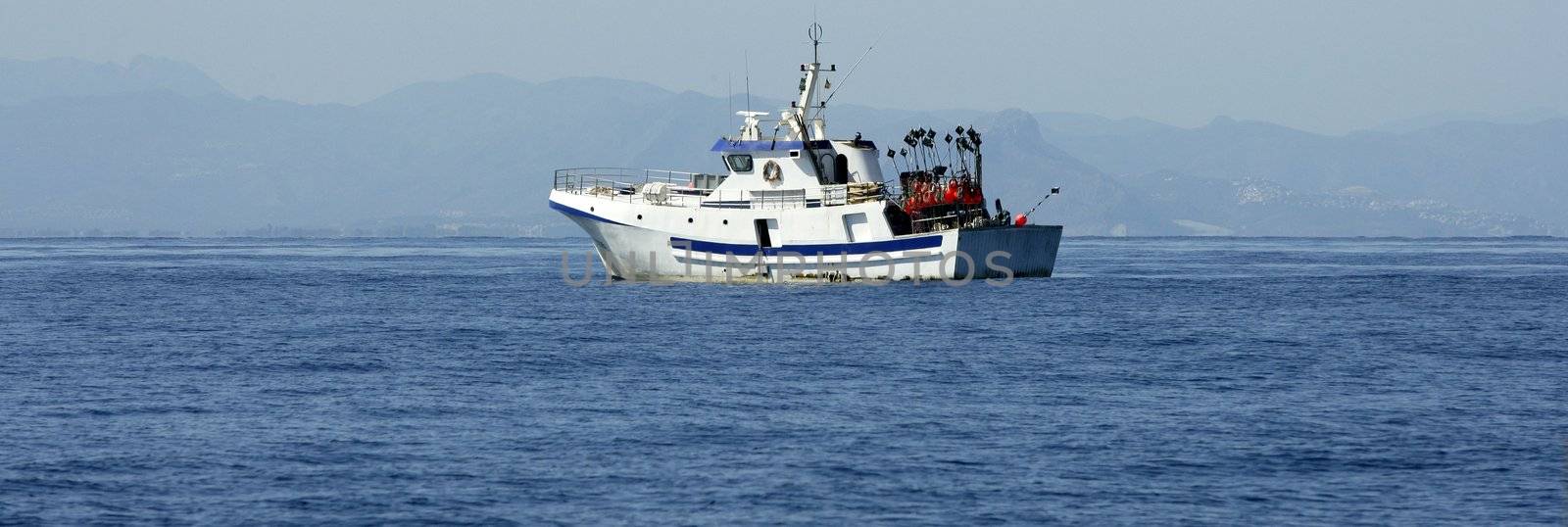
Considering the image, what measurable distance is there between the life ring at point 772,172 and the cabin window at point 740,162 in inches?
30.0

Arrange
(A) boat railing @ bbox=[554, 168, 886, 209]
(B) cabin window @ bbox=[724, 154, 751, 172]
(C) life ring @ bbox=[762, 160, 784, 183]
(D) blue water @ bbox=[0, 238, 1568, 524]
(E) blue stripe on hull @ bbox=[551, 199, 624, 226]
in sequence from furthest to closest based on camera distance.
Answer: (E) blue stripe on hull @ bbox=[551, 199, 624, 226] → (B) cabin window @ bbox=[724, 154, 751, 172] → (C) life ring @ bbox=[762, 160, 784, 183] → (A) boat railing @ bbox=[554, 168, 886, 209] → (D) blue water @ bbox=[0, 238, 1568, 524]

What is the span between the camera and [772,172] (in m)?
70.4

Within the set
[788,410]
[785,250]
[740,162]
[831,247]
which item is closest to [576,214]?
[740,162]

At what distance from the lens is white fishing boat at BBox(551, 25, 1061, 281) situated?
6825 cm

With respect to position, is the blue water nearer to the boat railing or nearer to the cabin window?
the boat railing

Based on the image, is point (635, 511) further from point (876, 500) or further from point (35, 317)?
point (35, 317)

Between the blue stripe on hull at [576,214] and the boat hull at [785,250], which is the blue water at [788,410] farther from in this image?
the blue stripe on hull at [576,214]

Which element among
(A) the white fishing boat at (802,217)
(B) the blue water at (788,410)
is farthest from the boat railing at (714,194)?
(B) the blue water at (788,410)

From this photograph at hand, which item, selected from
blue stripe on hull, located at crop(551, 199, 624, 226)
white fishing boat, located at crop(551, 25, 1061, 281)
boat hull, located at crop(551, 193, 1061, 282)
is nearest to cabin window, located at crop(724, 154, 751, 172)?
white fishing boat, located at crop(551, 25, 1061, 281)

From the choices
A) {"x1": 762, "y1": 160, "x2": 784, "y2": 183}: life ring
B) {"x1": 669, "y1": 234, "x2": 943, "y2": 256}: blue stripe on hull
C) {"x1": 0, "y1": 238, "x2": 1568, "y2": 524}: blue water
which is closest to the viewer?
{"x1": 0, "y1": 238, "x2": 1568, "y2": 524}: blue water

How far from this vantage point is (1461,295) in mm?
71625

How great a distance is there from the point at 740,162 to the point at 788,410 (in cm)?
3692

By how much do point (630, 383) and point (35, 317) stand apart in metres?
30.6

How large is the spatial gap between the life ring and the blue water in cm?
727
